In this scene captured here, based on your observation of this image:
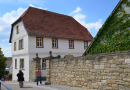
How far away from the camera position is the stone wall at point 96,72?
7.77 m

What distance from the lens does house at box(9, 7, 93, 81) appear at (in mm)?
20406

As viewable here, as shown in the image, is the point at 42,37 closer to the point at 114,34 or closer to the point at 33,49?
the point at 33,49

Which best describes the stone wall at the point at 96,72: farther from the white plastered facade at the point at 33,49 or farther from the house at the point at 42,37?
the house at the point at 42,37

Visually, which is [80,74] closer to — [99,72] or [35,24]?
[99,72]

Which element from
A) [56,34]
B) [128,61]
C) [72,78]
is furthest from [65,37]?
[128,61]

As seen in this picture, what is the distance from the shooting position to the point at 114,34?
36.4 ft

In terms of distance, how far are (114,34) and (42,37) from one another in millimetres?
11914

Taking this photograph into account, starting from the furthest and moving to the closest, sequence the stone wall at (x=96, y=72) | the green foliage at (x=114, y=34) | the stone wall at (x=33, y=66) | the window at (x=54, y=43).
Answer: the window at (x=54, y=43), the stone wall at (x=33, y=66), the green foliage at (x=114, y=34), the stone wall at (x=96, y=72)

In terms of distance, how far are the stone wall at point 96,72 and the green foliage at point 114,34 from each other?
2.22m

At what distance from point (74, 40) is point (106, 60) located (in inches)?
637

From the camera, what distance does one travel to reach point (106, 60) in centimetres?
858

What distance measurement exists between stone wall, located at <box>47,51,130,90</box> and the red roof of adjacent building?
962cm

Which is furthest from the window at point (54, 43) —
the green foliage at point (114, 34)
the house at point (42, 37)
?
the green foliage at point (114, 34)

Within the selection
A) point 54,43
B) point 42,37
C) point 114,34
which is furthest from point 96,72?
point 54,43
